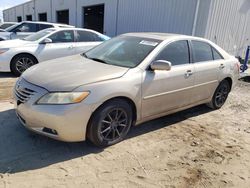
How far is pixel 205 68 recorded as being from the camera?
484cm

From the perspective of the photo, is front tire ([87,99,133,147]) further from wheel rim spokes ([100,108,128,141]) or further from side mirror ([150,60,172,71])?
side mirror ([150,60,172,71])

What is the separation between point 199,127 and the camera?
15.5ft

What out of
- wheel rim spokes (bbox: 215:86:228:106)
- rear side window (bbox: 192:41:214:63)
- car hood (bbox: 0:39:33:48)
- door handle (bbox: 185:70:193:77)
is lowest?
wheel rim spokes (bbox: 215:86:228:106)

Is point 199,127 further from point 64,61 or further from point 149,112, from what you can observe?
point 64,61

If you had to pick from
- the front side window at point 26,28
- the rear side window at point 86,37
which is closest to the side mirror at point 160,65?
the rear side window at point 86,37

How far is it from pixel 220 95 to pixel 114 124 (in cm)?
296

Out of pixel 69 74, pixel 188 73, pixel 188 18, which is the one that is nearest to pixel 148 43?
pixel 188 73

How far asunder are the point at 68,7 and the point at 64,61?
19.7 meters

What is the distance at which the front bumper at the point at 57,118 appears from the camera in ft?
10.3

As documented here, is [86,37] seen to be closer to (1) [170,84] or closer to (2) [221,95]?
(2) [221,95]

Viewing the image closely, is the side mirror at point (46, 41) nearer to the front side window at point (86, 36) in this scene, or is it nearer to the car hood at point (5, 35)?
the front side window at point (86, 36)

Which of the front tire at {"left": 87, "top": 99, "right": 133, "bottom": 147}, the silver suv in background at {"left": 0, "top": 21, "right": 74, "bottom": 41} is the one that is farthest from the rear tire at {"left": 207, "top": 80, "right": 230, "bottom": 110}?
the silver suv in background at {"left": 0, "top": 21, "right": 74, "bottom": 41}

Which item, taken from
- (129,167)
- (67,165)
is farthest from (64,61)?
(129,167)

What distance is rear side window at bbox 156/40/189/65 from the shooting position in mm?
4160
